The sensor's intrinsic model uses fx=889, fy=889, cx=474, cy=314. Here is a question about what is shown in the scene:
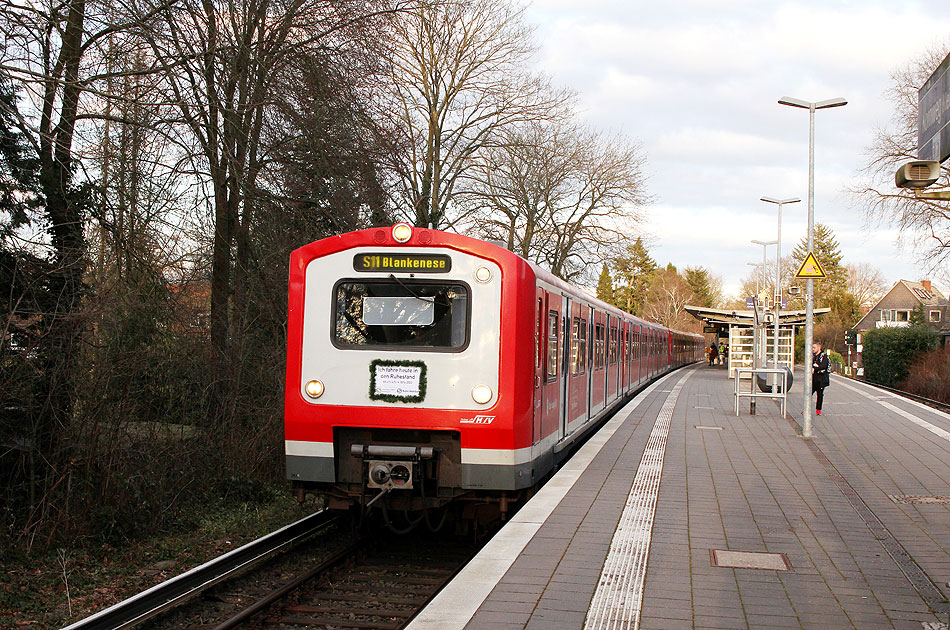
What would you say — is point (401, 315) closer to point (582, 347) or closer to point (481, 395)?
point (481, 395)

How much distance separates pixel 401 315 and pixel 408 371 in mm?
541

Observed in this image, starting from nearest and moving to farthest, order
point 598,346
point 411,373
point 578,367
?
point 411,373
point 578,367
point 598,346

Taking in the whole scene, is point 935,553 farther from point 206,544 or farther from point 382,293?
point 206,544

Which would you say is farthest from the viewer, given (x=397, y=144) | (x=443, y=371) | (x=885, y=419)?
(x=885, y=419)

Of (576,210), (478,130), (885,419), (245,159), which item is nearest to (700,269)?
(576,210)

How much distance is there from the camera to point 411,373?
317 inches

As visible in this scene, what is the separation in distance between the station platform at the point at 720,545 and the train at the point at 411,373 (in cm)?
75

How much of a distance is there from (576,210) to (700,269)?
8109 cm

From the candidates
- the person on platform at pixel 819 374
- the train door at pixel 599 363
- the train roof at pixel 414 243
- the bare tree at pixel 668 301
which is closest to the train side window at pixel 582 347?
the train door at pixel 599 363

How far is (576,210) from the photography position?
39.1 m

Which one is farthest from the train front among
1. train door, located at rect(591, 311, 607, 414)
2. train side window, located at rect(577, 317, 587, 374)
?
train door, located at rect(591, 311, 607, 414)

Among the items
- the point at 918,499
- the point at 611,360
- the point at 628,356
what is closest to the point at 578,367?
the point at 918,499

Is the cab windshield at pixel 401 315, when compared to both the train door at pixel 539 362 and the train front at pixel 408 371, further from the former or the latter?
the train door at pixel 539 362

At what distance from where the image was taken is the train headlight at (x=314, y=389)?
8.17 metres
